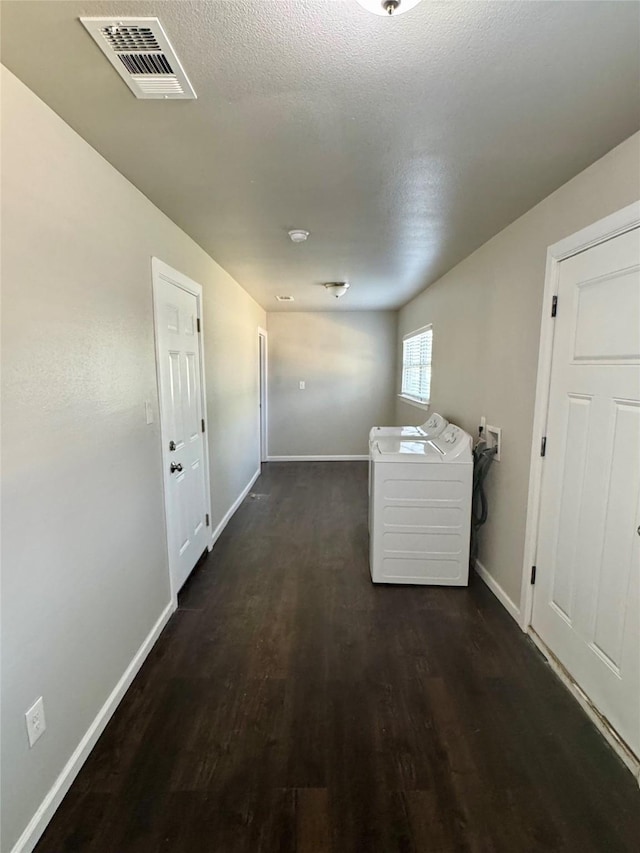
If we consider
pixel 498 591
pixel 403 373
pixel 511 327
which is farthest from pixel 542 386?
pixel 403 373

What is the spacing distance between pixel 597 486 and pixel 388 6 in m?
1.81

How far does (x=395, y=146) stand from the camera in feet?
5.12

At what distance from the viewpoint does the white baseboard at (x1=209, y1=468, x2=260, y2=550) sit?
341cm

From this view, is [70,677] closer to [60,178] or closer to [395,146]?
[60,178]

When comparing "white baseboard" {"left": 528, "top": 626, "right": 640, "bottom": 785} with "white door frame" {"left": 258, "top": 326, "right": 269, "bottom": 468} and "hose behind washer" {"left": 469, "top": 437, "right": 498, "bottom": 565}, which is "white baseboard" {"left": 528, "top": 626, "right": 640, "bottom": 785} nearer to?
"hose behind washer" {"left": 469, "top": 437, "right": 498, "bottom": 565}

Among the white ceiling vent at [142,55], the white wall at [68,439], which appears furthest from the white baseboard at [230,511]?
the white ceiling vent at [142,55]

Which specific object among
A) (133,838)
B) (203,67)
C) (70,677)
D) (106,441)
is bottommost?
(133,838)

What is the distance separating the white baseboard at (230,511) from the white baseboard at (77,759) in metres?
1.27

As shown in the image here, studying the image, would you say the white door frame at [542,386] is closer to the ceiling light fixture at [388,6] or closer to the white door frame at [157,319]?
the ceiling light fixture at [388,6]

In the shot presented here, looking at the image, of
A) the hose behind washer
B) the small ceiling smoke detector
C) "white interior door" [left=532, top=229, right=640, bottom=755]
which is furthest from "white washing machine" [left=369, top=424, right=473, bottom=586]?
the small ceiling smoke detector

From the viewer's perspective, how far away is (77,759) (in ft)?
4.79

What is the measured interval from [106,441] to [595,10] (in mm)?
2052

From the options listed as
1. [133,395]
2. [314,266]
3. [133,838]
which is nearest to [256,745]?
[133,838]

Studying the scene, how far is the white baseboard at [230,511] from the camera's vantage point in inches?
134
